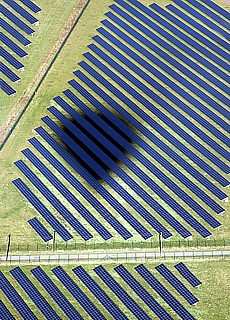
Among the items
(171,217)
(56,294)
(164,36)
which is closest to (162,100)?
(164,36)

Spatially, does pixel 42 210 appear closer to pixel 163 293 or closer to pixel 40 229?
pixel 40 229

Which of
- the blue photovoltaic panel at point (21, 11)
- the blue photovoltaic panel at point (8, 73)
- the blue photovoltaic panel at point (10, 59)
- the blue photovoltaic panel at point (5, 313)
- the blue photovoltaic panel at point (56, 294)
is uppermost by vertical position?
the blue photovoltaic panel at point (21, 11)

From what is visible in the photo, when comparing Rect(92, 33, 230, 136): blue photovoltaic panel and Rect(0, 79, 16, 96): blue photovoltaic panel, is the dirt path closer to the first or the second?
Rect(0, 79, 16, 96): blue photovoltaic panel

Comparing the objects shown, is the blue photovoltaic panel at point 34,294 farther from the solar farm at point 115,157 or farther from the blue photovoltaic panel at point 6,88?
the blue photovoltaic panel at point 6,88

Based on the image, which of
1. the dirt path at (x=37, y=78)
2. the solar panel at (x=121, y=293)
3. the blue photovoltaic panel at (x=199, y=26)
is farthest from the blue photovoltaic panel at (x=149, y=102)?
the solar panel at (x=121, y=293)

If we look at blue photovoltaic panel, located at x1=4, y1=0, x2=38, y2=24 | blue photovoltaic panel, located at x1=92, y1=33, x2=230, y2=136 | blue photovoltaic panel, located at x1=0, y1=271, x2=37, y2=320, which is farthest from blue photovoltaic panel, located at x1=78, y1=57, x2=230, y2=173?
blue photovoltaic panel, located at x1=0, y1=271, x2=37, y2=320

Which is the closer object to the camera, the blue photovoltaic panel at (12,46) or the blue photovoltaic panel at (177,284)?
the blue photovoltaic panel at (177,284)
